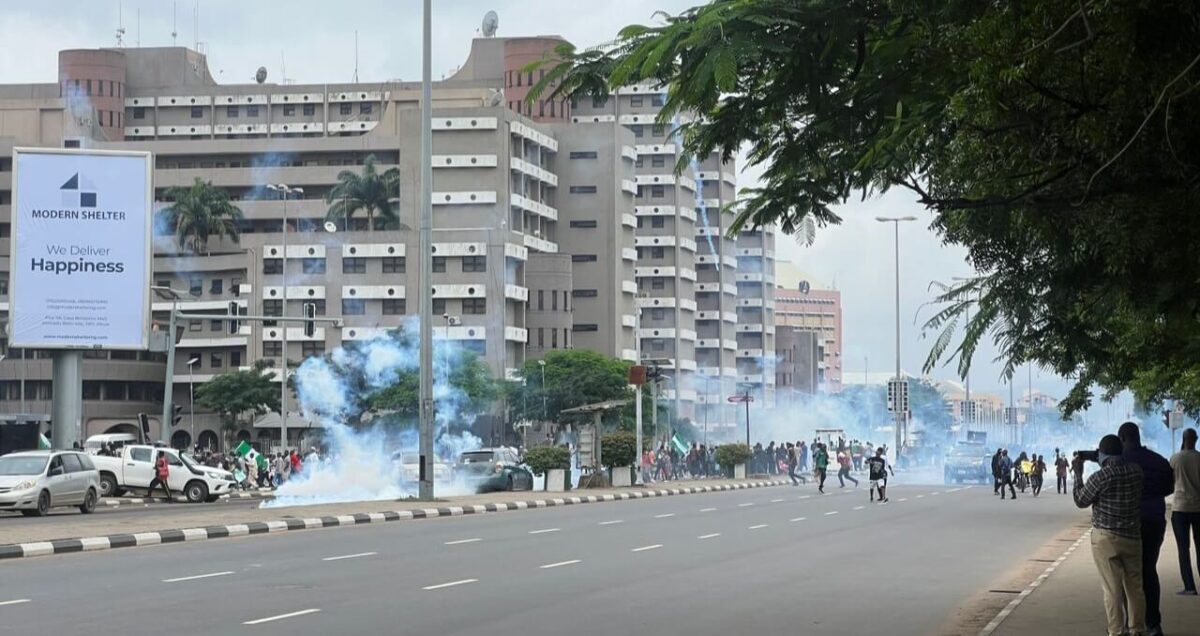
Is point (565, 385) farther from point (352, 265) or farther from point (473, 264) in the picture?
point (352, 265)

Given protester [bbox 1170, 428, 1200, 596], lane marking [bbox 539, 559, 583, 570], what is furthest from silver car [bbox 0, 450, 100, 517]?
protester [bbox 1170, 428, 1200, 596]

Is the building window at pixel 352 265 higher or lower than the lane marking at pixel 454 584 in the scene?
higher

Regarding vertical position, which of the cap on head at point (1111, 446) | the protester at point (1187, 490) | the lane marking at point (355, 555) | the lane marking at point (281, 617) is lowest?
the lane marking at point (355, 555)

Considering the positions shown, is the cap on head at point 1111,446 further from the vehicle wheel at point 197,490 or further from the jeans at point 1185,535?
the vehicle wheel at point 197,490

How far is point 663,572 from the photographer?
2012 centimetres

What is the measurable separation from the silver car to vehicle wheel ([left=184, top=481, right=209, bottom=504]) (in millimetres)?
9220

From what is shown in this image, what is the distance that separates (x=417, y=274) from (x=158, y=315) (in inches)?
723

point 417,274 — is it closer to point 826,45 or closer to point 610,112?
point 610,112

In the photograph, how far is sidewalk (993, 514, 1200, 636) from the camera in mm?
13992

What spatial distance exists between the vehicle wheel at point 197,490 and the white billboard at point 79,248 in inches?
228

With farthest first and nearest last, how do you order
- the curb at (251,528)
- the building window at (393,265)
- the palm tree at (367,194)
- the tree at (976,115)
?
the palm tree at (367,194), the building window at (393,265), the curb at (251,528), the tree at (976,115)

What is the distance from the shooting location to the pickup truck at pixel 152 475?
47.2m

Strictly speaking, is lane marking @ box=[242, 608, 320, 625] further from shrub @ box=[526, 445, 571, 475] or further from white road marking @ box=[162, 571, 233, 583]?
shrub @ box=[526, 445, 571, 475]

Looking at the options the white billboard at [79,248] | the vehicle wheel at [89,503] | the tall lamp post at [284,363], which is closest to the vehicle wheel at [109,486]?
the white billboard at [79,248]
